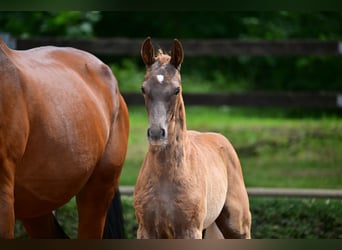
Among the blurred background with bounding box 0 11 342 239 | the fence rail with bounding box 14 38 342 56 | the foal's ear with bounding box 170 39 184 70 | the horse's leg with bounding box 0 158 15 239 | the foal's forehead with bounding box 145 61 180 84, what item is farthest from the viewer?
the fence rail with bounding box 14 38 342 56

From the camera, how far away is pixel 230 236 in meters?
4.57

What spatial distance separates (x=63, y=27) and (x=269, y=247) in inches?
413

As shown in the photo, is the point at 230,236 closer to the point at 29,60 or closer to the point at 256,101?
the point at 29,60

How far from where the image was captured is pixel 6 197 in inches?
137

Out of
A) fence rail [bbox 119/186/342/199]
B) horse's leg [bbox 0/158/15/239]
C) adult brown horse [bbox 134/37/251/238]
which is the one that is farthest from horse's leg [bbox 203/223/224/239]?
fence rail [bbox 119/186/342/199]

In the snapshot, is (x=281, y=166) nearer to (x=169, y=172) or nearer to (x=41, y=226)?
(x=41, y=226)

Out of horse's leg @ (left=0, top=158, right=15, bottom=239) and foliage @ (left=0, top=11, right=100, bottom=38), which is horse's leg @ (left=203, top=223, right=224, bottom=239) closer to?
horse's leg @ (left=0, top=158, right=15, bottom=239)

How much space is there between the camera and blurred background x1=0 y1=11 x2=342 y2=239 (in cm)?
636

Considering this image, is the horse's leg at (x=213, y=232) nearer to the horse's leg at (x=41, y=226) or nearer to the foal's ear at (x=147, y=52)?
the horse's leg at (x=41, y=226)

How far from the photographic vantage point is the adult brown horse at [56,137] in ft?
11.8

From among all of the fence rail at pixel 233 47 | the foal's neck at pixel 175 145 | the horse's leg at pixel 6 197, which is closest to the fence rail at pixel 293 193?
the fence rail at pixel 233 47

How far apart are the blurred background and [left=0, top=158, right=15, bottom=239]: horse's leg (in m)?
2.71

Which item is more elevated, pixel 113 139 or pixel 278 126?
pixel 113 139
